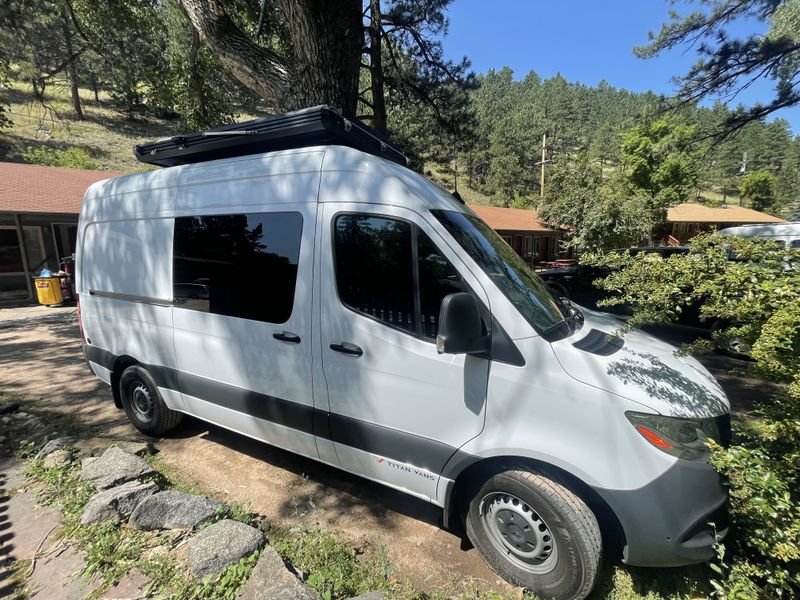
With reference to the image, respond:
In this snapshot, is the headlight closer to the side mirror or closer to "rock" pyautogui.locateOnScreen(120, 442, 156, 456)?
the side mirror

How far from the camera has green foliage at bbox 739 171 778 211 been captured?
56.4 m

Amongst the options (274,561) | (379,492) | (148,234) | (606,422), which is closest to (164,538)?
(274,561)

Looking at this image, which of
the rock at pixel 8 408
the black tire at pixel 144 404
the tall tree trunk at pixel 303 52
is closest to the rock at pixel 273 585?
the black tire at pixel 144 404

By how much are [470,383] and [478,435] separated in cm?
32

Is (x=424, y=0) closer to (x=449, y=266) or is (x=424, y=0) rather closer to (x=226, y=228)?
(x=226, y=228)

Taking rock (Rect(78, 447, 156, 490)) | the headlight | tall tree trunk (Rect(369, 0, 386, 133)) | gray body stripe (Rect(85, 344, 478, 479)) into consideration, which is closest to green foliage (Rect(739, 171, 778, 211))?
tall tree trunk (Rect(369, 0, 386, 133))

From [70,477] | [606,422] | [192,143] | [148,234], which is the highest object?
[192,143]

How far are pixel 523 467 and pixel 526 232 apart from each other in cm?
2336

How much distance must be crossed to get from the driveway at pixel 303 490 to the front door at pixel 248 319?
18.3 inches

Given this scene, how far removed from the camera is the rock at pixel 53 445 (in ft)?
11.7

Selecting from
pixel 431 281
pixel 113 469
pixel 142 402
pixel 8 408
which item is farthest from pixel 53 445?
pixel 431 281

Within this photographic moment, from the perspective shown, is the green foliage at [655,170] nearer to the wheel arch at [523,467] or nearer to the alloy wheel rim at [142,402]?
the wheel arch at [523,467]

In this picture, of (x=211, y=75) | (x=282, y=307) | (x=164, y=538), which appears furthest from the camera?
(x=211, y=75)

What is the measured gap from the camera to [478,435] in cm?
228
